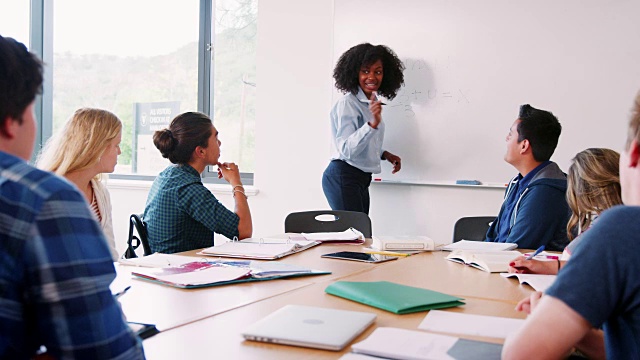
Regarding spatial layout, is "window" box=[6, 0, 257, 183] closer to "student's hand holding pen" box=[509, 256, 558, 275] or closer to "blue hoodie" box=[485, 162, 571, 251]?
"blue hoodie" box=[485, 162, 571, 251]

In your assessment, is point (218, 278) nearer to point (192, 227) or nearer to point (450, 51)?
point (192, 227)

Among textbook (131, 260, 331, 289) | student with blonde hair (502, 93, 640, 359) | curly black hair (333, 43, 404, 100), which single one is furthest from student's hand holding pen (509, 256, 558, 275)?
curly black hair (333, 43, 404, 100)

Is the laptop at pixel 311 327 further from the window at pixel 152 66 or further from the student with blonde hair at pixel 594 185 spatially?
the window at pixel 152 66

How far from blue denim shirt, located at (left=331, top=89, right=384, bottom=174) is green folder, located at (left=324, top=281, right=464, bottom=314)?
6.86ft

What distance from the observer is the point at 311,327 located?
128 cm

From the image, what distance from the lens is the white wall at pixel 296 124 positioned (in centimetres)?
416

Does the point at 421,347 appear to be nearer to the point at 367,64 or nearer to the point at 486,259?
the point at 486,259

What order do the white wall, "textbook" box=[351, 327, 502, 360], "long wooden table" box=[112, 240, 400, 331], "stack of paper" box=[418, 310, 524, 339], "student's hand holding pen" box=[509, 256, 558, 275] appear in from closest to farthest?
"textbook" box=[351, 327, 502, 360]
"stack of paper" box=[418, 310, 524, 339]
"long wooden table" box=[112, 240, 400, 331]
"student's hand holding pen" box=[509, 256, 558, 275]
the white wall

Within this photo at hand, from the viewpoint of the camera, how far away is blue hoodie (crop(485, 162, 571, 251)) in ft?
8.86

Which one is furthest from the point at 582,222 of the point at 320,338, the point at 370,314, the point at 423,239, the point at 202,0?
the point at 202,0

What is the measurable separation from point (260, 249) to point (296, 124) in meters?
2.12

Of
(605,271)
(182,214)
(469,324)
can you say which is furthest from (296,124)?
(605,271)

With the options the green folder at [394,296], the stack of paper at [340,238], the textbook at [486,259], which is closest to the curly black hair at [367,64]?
the stack of paper at [340,238]

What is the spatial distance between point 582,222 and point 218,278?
1382 mm
